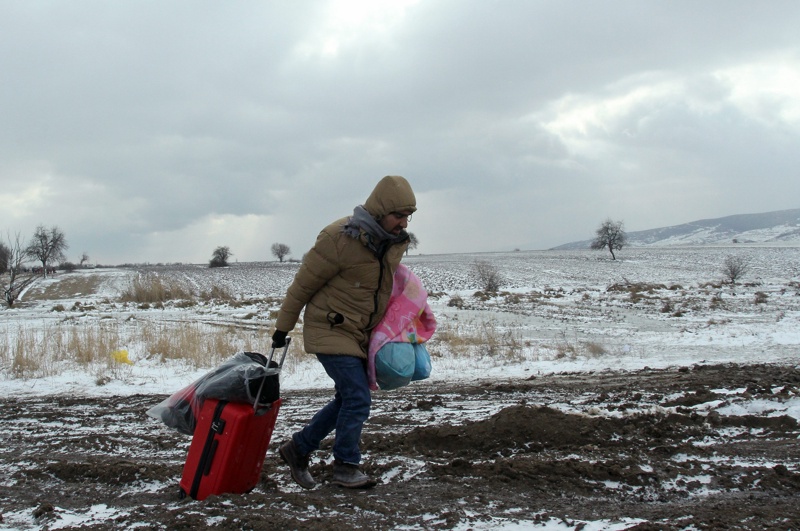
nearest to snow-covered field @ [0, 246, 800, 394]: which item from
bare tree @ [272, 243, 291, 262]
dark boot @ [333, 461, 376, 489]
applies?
dark boot @ [333, 461, 376, 489]

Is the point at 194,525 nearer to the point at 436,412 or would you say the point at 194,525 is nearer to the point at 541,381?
the point at 436,412

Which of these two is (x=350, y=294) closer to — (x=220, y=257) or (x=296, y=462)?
(x=296, y=462)

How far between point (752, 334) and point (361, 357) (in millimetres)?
9476

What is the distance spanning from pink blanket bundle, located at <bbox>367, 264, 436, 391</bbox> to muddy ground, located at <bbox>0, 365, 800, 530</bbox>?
33.1 inches

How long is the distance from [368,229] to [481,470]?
170 cm

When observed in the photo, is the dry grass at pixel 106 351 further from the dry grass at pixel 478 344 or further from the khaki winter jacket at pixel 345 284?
the khaki winter jacket at pixel 345 284

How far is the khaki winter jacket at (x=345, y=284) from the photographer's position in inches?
132

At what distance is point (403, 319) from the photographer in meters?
3.61

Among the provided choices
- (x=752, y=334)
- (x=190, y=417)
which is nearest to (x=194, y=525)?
(x=190, y=417)

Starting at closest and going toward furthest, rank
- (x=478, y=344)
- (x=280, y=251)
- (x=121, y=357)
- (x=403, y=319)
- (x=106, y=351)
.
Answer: (x=403, y=319)
(x=121, y=357)
(x=106, y=351)
(x=478, y=344)
(x=280, y=251)

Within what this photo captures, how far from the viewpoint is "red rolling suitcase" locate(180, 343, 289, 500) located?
10.8 feet

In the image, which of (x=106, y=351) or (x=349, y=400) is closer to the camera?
(x=349, y=400)

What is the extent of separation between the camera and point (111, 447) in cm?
468

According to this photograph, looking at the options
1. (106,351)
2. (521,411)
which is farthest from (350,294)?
(106,351)
